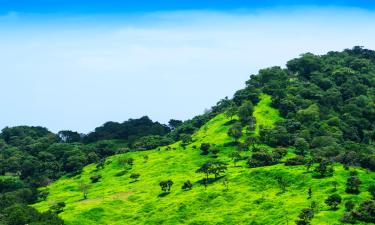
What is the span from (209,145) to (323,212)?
70345mm

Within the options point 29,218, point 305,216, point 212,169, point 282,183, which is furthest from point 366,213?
point 29,218

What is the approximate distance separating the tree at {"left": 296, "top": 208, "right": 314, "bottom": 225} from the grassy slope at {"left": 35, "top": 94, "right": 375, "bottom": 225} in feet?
4.41

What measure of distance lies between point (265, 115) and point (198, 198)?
6611cm

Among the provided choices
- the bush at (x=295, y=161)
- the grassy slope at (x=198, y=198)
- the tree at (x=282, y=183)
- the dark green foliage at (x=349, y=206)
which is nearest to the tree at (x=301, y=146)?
the bush at (x=295, y=161)

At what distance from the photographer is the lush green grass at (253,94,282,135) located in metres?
182

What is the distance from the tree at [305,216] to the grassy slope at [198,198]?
52.9 inches

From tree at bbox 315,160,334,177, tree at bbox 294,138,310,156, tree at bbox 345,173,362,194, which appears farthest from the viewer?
tree at bbox 294,138,310,156

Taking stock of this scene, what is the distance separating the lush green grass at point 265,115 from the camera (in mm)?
181625

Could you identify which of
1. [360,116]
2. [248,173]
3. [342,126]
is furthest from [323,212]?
[360,116]

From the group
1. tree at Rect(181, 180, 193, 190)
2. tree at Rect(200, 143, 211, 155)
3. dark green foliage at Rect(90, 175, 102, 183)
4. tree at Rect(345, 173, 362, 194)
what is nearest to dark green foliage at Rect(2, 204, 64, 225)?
tree at Rect(181, 180, 193, 190)

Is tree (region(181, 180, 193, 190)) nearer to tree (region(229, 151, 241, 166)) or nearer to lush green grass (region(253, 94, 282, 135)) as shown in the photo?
tree (region(229, 151, 241, 166))

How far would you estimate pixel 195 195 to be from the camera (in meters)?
132

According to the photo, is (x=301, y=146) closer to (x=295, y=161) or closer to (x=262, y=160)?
(x=262, y=160)

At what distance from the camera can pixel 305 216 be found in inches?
3962
